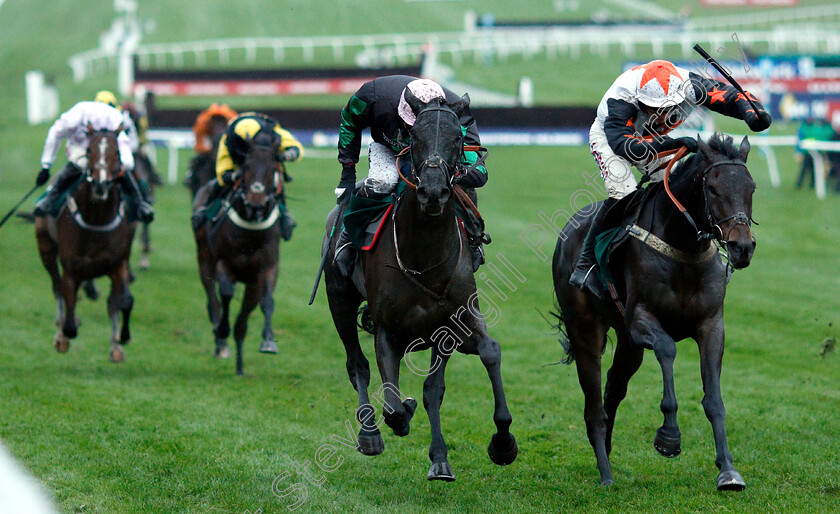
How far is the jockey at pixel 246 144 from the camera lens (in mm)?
9302

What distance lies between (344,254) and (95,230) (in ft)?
13.1

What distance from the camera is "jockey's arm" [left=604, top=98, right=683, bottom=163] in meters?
5.52

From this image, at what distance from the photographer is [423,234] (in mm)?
5207

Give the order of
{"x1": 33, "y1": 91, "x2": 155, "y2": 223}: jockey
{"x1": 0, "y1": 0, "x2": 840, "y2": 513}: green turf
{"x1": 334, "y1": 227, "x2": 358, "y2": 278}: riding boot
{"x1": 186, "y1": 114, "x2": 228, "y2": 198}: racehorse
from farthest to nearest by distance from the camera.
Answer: {"x1": 186, "y1": 114, "x2": 228, "y2": 198}: racehorse < {"x1": 33, "y1": 91, "x2": 155, "y2": 223}: jockey < {"x1": 334, "y1": 227, "x2": 358, "y2": 278}: riding boot < {"x1": 0, "y1": 0, "x2": 840, "y2": 513}: green turf

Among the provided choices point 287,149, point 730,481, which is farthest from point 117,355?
point 730,481

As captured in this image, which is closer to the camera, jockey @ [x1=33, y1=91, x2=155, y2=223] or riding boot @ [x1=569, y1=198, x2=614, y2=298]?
riding boot @ [x1=569, y1=198, x2=614, y2=298]

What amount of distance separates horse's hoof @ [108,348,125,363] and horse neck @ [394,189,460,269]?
5215 millimetres

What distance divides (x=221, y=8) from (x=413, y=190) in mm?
39301

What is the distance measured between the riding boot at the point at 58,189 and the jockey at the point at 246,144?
1.35 m

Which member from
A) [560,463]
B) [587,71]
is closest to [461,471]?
[560,463]

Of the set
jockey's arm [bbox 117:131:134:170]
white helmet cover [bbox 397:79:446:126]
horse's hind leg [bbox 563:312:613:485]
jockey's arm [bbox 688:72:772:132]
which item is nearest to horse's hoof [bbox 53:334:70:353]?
jockey's arm [bbox 117:131:134:170]

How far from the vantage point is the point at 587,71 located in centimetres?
3222

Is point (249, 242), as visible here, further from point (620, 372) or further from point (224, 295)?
point (620, 372)

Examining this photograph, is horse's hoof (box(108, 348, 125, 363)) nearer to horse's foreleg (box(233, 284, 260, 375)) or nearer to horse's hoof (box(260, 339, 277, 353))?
horse's foreleg (box(233, 284, 260, 375))
